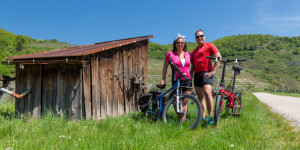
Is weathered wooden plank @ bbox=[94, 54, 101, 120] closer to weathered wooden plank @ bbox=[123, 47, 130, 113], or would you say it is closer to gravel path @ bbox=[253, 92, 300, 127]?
weathered wooden plank @ bbox=[123, 47, 130, 113]

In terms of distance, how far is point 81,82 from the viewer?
4793 millimetres

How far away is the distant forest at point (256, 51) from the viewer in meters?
67.1

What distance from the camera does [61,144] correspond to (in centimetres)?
255

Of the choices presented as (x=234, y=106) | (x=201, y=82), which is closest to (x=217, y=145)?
(x=201, y=82)

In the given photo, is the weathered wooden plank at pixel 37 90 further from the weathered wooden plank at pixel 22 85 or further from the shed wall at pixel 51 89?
the weathered wooden plank at pixel 22 85

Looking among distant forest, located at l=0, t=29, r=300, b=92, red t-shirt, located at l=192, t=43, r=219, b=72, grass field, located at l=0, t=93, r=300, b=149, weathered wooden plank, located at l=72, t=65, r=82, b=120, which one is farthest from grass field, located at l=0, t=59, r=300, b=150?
distant forest, located at l=0, t=29, r=300, b=92

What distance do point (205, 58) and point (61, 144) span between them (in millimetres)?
2990

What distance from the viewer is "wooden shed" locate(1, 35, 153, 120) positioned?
4828mm

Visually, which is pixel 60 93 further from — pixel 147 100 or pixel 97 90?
pixel 147 100

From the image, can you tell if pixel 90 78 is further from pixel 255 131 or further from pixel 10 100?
pixel 10 100

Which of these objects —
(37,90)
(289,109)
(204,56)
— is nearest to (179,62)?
(204,56)

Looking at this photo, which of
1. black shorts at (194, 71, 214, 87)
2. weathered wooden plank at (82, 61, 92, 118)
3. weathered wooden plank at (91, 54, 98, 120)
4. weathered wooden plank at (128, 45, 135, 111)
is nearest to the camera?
black shorts at (194, 71, 214, 87)

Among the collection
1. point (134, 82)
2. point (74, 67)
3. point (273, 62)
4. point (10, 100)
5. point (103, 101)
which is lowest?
point (10, 100)

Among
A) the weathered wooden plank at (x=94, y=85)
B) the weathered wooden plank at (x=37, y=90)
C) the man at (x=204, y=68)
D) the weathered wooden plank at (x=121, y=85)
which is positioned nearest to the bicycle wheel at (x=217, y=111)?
the man at (x=204, y=68)
